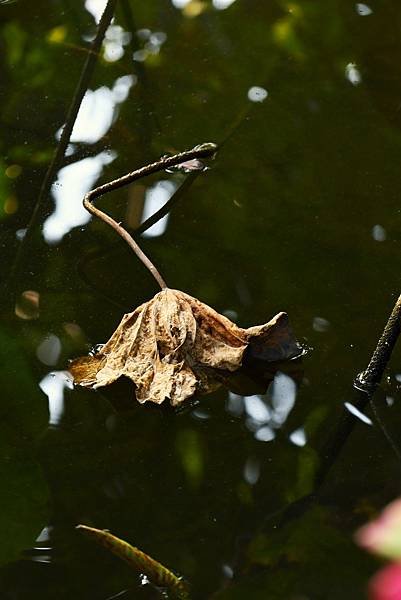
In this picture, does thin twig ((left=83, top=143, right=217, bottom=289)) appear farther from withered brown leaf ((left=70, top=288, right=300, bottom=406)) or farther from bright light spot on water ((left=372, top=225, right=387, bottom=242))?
bright light spot on water ((left=372, top=225, right=387, bottom=242))

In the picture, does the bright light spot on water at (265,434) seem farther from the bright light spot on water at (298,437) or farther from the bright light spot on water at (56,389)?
the bright light spot on water at (56,389)

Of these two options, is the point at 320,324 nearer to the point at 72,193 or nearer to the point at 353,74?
the point at 72,193

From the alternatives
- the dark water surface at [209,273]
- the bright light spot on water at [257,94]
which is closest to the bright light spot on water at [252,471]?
the dark water surface at [209,273]

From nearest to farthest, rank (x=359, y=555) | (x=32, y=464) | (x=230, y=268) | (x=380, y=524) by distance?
1. (x=380, y=524)
2. (x=359, y=555)
3. (x=32, y=464)
4. (x=230, y=268)

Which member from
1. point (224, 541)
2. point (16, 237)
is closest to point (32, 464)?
point (224, 541)

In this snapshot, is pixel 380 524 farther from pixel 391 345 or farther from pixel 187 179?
pixel 187 179

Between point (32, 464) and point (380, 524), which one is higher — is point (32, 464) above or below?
below

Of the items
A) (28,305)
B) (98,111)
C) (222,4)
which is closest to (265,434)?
(28,305)
